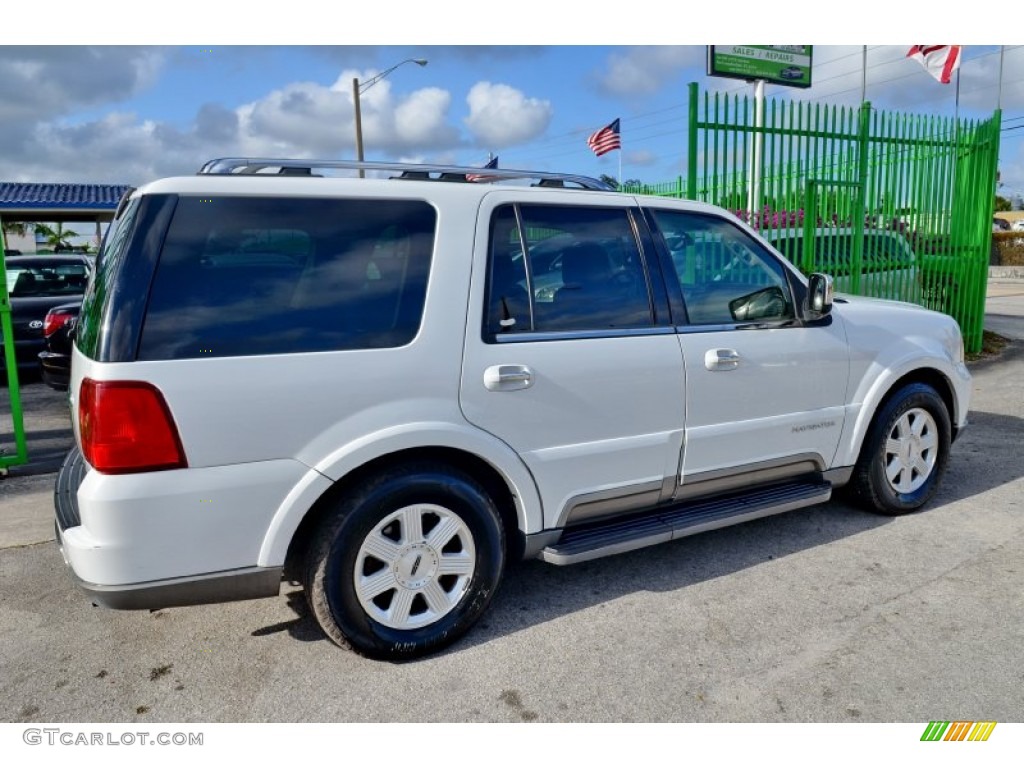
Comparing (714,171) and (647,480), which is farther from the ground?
(714,171)

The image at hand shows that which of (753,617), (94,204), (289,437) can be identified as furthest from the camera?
(94,204)

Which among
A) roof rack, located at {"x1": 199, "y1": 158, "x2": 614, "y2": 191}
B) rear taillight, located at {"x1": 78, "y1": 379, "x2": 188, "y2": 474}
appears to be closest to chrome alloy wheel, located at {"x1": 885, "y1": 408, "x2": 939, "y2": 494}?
roof rack, located at {"x1": 199, "y1": 158, "x2": 614, "y2": 191}

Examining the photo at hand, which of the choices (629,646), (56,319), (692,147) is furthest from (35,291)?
(629,646)

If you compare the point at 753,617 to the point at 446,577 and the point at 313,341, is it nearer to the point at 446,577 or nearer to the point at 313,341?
the point at 446,577

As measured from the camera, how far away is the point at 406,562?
2.90 m

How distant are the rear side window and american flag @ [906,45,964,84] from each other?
11454 mm

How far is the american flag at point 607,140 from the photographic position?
18.5 m

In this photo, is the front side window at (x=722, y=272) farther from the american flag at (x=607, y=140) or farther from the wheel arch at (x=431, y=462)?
the american flag at (x=607, y=140)

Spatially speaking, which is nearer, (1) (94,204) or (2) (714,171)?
(2) (714,171)

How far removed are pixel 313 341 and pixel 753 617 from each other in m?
2.17

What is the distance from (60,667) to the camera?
2922 millimetres

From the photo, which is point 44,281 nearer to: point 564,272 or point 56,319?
→ point 56,319

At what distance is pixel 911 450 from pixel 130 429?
162 inches
